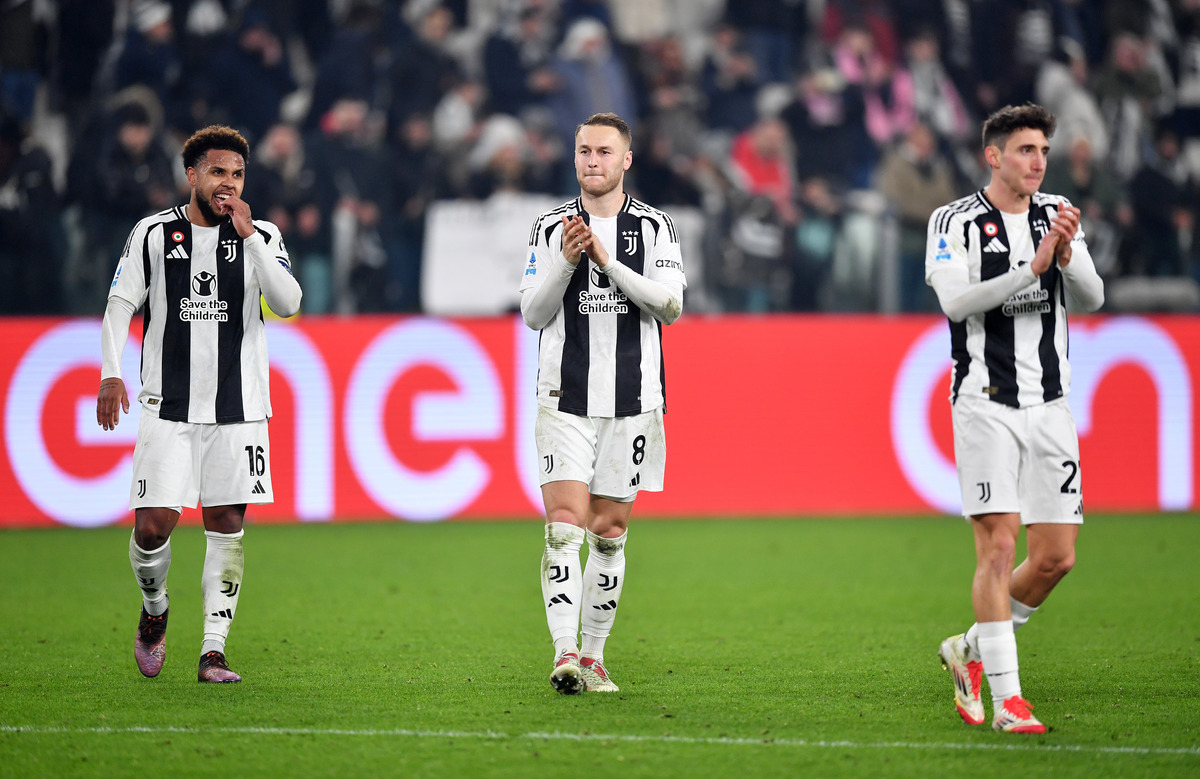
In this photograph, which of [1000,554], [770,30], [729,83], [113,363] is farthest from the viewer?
[770,30]

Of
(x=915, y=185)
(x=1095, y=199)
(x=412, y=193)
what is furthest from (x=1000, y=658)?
(x=1095, y=199)

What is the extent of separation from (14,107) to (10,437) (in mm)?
3373

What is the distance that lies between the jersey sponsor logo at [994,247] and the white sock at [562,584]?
1840 millimetres

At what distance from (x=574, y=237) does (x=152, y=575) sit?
2252 millimetres

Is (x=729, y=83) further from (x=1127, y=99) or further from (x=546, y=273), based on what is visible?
(x=546, y=273)

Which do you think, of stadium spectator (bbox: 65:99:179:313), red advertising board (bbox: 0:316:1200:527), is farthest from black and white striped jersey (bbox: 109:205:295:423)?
stadium spectator (bbox: 65:99:179:313)

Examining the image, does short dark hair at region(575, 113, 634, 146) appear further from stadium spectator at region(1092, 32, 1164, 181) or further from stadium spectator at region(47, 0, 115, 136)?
stadium spectator at region(1092, 32, 1164, 181)

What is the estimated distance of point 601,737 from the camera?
464 cm

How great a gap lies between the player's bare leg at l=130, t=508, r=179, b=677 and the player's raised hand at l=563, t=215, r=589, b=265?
1.97 metres

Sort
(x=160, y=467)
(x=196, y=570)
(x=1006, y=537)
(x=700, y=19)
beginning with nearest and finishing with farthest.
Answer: (x=1006, y=537) → (x=160, y=467) → (x=196, y=570) → (x=700, y=19)

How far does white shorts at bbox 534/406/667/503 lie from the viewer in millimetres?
5410

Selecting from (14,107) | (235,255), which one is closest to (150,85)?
(14,107)

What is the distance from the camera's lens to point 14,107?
1220 centimetres

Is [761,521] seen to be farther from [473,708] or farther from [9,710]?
[9,710]
